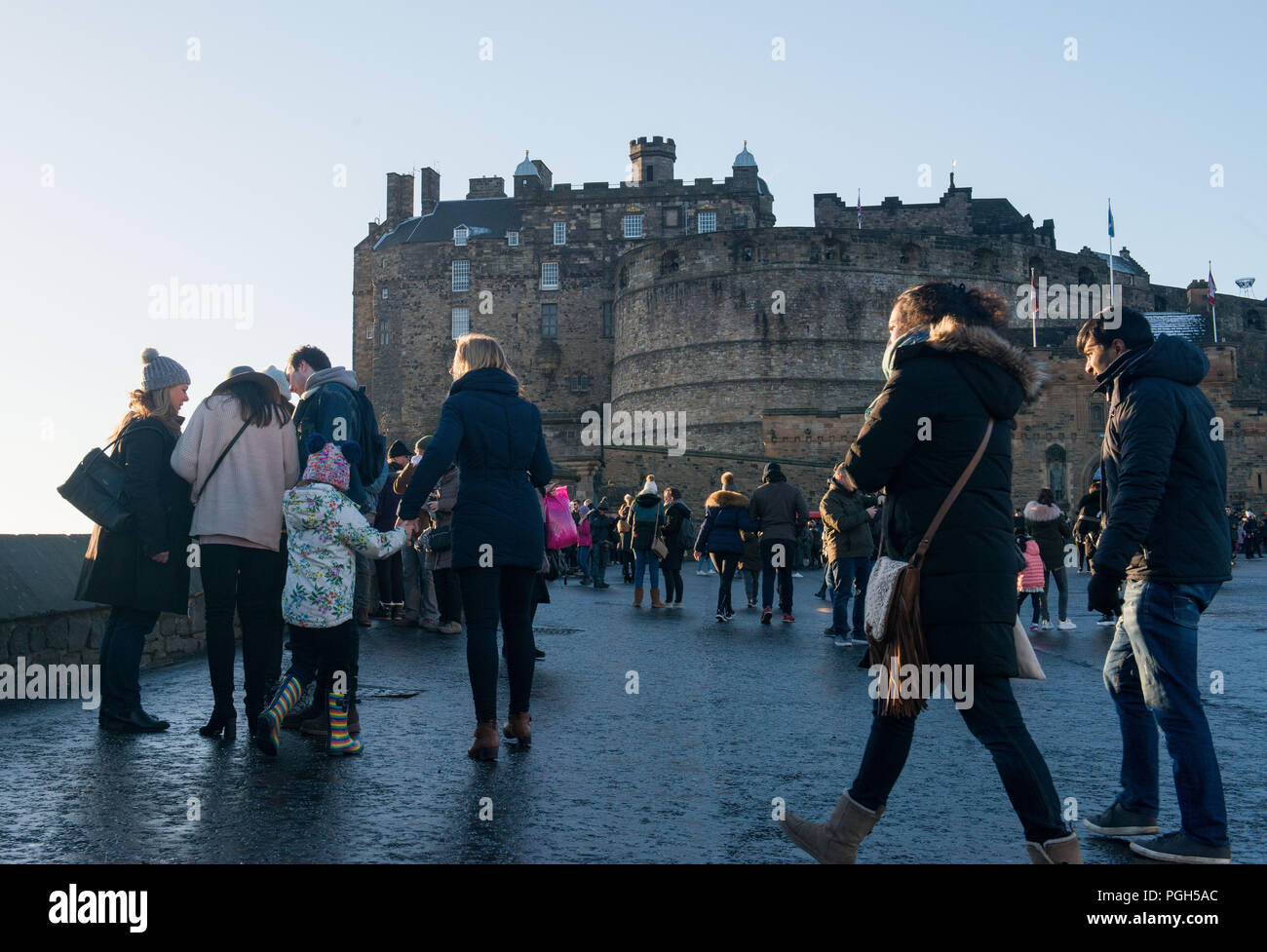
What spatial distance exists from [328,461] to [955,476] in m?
2.88

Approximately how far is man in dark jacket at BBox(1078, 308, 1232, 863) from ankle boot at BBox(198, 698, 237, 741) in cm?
352

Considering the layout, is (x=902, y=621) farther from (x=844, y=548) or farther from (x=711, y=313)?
(x=711, y=313)

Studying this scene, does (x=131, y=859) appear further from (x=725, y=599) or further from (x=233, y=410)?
(x=725, y=599)

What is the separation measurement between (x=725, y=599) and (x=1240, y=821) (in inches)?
311

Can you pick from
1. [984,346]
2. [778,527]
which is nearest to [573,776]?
[984,346]

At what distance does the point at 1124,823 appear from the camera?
3.70 meters

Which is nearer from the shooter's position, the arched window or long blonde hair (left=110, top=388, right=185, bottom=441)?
long blonde hair (left=110, top=388, right=185, bottom=441)

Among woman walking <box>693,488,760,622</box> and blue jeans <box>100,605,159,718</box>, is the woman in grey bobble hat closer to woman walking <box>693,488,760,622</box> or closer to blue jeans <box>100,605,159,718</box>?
blue jeans <box>100,605,159,718</box>

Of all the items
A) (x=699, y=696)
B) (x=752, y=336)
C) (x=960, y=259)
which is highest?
(x=960, y=259)

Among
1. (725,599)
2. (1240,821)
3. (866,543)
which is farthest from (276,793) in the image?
(725,599)

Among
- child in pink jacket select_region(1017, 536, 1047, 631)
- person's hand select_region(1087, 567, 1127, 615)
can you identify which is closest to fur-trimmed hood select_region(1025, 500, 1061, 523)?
child in pink jacket select_region(1017, 536, 1047, 631)

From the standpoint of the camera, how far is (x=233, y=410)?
5.30 metres

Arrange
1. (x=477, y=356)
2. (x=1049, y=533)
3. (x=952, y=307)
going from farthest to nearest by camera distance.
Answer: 1. (x=1049, y=533)
2. (x=477, y=356)
3. (x=952, y=307)

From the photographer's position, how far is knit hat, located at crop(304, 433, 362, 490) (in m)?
5.03
